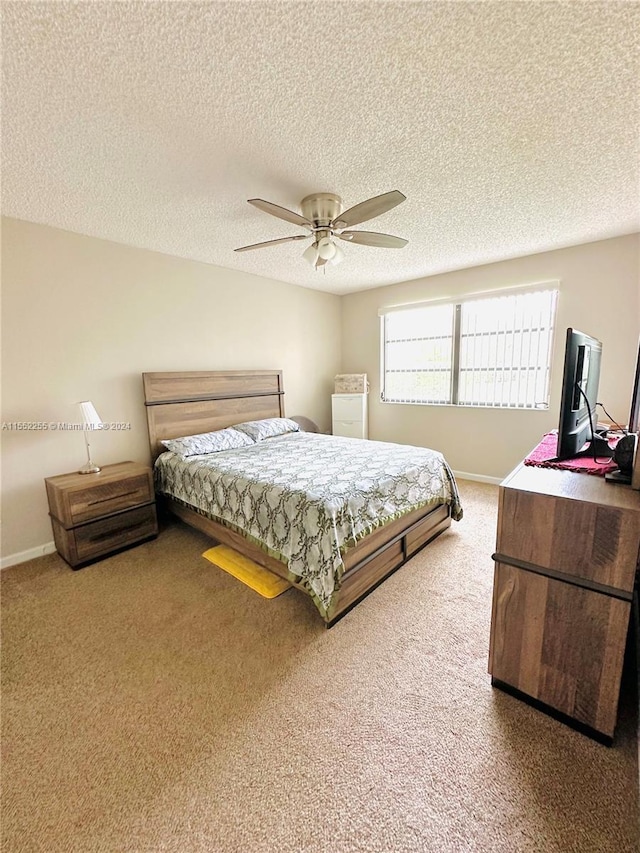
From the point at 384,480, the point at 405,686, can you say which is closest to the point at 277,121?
the point at 384,480

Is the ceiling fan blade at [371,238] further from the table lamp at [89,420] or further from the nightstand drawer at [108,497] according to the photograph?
the nightstand drawer at [108,497]

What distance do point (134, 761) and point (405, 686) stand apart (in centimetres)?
111

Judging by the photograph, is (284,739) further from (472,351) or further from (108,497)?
(472,351)

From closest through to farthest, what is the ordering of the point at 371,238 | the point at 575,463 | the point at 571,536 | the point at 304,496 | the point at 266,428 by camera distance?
1. the point at 571,536
2. the point at 575,463
3. the point at 304,496
4. the point at 371,238
5. the point at 266,428

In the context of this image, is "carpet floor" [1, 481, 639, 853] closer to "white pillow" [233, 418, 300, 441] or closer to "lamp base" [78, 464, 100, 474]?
"lamp base" [78, 464, 100, 474]

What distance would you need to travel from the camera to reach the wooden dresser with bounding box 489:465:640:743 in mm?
1178

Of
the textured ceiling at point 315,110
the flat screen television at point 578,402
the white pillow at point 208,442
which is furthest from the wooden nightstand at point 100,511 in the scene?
the flat screen television at point 578,402

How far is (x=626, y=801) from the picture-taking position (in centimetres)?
109

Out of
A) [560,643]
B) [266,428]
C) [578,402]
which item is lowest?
[560,643]

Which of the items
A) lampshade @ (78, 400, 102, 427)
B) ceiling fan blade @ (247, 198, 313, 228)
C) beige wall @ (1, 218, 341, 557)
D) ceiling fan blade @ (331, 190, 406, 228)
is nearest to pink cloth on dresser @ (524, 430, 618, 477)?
ceiling fan blade @ (331, 190, 406, 228)

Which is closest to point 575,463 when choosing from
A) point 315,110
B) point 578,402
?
point 578,402

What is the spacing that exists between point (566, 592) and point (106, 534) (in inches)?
115

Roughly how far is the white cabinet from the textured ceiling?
2.53m

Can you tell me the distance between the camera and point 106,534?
2.65 m
